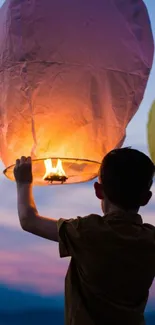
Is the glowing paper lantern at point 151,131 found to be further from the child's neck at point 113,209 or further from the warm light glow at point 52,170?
the child's neck at point 113,209

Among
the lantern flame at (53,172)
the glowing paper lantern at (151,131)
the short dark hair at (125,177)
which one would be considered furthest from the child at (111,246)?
the glowing paper lantern at (151,131)

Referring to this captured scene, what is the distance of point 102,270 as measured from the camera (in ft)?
3.34

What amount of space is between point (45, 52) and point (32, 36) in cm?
5

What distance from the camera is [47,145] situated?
4.33 feet

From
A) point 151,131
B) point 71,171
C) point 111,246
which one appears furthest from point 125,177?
point 151,131

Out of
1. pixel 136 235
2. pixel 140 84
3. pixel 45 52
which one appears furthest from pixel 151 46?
pixel 136 235

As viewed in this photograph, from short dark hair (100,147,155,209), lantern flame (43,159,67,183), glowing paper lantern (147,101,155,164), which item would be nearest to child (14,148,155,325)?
short dark hair (100,147,155,209)

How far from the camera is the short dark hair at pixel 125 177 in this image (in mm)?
1036

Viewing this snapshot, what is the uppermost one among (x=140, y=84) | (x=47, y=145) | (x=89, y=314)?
(x=140, y=84)

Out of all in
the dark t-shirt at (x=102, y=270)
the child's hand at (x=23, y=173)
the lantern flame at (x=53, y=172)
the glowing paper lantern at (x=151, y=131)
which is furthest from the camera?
the glowing paper lantern at (x=151, y=131)

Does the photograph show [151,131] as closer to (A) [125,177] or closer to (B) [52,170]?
(B) [52,170]

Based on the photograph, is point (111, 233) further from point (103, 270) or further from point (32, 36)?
point (32, 36)

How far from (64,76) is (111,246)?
0.49 meters

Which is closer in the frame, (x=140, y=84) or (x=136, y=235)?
(x=136, y=235)
